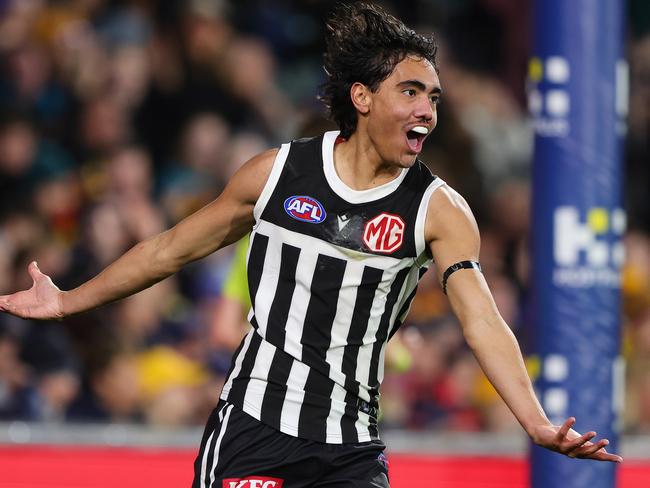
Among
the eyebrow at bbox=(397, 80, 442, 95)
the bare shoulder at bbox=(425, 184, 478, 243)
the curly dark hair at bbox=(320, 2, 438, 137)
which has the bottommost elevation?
the bare shoulder at bbox=(425, 184, 478, 243)

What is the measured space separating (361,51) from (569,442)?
128 cm

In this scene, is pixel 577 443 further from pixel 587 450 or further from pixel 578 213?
pixel 578 213

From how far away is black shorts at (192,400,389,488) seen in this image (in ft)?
11.4

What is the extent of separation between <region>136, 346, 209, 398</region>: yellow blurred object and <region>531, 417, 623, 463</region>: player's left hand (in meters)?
4.60

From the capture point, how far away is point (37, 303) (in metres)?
3.84

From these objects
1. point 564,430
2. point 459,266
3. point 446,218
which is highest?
point 446,218

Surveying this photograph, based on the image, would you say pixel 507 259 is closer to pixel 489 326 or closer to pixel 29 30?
pixel 29 30

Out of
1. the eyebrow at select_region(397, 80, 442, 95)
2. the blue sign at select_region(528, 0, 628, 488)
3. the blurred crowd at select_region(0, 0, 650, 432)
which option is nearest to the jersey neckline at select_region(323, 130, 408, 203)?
the eyebrow at select_region(397, 80, 442, 95)

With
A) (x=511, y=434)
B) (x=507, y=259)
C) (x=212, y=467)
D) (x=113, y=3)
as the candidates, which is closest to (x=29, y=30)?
(x=113, y=3)

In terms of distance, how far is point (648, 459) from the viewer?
6777 mm

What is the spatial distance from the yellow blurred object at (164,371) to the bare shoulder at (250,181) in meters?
4.06

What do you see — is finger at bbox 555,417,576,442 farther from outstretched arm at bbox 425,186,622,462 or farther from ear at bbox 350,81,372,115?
ear at bbox 350,81,372,115

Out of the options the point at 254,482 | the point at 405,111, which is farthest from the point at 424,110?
the point at 254,482

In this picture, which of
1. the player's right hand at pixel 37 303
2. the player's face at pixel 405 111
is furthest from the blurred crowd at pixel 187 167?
the player's face at pixel 405 111
